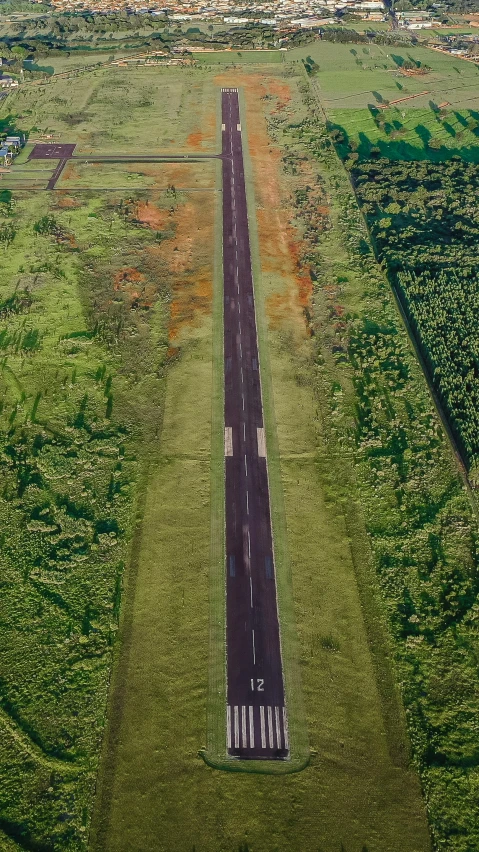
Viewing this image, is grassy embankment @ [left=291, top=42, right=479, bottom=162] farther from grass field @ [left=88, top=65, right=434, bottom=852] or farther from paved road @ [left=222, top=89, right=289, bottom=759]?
grass field @ [left=88, top=65, right=434, bottom=852]

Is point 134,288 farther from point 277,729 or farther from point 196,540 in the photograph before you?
point 277,729

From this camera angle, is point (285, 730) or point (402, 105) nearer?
point (285, 730)

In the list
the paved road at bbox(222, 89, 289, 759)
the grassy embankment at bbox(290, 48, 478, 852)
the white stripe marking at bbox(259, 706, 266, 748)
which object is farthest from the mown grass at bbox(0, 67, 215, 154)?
the white stripe marking at bbox(259, 706, 266, 748)

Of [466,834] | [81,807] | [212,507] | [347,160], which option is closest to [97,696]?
[81,807]

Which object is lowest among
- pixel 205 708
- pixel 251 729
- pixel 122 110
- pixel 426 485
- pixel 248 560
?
pixel 251 729

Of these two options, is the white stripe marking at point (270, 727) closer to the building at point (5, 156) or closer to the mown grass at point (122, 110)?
the mown grass at point (122, 110)

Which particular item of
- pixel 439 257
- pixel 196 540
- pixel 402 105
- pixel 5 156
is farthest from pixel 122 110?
pixel 196 540
